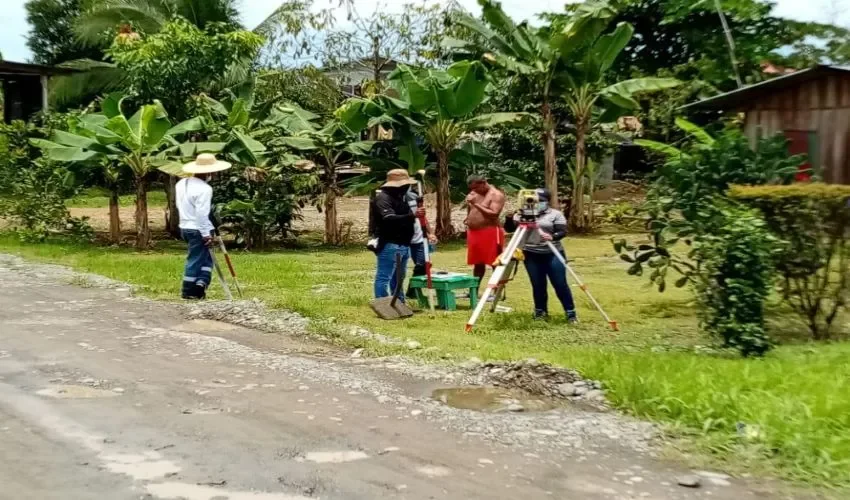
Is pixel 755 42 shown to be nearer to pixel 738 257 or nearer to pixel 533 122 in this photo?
pixel 533 122

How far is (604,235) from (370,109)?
6.13m

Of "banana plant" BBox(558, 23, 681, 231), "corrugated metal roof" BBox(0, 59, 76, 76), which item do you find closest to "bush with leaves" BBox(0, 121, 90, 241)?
"corrugated metal roof" BBox(0, 59, 76, 76)

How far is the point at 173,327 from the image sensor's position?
30.0 feet

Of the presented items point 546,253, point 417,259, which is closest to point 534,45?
point 417,259

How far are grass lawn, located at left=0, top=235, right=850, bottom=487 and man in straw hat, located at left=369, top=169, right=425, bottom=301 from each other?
536mm

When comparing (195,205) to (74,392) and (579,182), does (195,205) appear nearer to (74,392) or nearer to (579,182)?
(74,392)

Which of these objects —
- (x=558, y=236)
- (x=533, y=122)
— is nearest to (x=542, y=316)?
(x=558, y=236)

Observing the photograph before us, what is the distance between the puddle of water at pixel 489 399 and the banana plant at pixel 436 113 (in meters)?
10.3

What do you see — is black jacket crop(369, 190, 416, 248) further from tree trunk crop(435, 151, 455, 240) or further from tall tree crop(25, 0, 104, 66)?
tall tree crop(25, 0, 104, 66)

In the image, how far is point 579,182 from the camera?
20.3 metres

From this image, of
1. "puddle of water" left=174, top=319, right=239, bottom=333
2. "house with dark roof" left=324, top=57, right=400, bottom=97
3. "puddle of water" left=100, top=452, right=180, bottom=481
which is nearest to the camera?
"puddle of water" left=100, top=452, right=180, bottom=481

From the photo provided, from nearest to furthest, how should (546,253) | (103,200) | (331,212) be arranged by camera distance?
(546,253) → (331,212) → (103,200)

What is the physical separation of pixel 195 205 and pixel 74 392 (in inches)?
175

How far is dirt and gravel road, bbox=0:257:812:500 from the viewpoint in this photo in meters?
4.74
